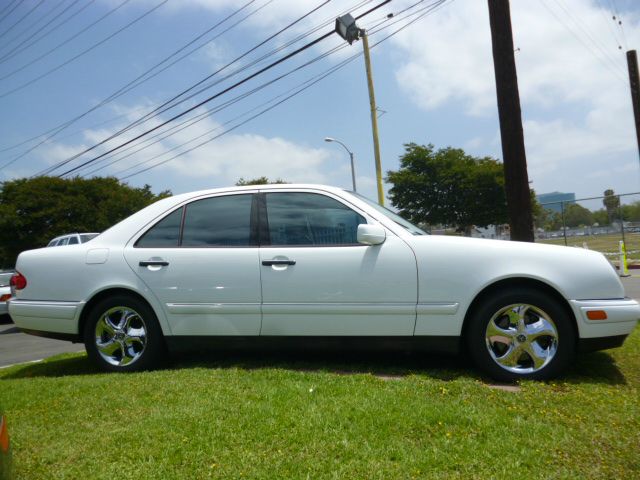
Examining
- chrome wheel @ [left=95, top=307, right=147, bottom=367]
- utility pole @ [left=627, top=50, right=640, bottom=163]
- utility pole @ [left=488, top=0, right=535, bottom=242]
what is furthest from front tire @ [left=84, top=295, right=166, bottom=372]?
utility pole @ [left=627, top=50, right=640, bottom=163]

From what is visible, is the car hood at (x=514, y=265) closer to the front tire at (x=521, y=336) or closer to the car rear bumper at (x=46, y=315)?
the front tire at (x=521, y=336)

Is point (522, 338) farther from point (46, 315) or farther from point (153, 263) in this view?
point (46, 315)

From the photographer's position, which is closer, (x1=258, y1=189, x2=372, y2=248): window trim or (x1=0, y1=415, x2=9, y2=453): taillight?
(x1=0, y1=415, x2=9, y2=453): taillight

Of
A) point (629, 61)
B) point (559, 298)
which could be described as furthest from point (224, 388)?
point (629, 61)

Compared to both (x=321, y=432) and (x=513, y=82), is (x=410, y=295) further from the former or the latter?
(x=513, y=82)

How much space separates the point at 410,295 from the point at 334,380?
846mm

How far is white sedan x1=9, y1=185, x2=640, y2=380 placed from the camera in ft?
11.7

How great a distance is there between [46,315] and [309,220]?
2484 mm

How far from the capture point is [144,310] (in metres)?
4.20

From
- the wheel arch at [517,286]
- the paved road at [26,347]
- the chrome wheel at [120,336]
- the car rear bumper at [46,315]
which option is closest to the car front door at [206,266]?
the chrome wheel at [120,336]

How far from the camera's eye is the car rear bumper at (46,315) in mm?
4281

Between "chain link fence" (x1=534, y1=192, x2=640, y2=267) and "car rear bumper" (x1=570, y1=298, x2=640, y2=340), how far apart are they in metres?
14.7

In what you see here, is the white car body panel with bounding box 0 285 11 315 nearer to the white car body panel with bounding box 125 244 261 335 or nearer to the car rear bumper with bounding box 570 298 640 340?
the white car body panel with bounding box 125 244 261 335

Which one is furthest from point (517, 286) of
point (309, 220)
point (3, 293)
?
point (3, 293)
